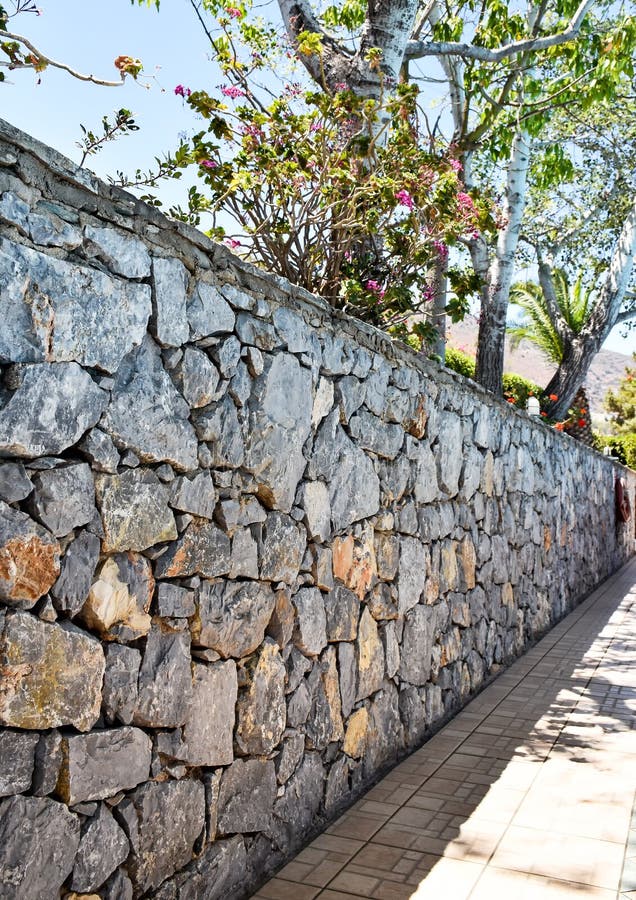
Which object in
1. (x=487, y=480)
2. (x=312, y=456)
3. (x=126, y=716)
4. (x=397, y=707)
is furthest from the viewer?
(x=487, y=480)

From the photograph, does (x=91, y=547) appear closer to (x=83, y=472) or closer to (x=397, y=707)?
(x=83, y=472)

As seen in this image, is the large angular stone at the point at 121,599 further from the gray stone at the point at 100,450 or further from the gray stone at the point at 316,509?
the gray stone at the point at 316,509

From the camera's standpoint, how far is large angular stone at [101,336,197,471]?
244cm

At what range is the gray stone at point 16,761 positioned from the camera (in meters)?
2.02

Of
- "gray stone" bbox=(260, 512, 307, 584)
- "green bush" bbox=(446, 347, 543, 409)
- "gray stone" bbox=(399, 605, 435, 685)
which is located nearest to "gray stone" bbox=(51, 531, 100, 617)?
"gray stone" bbox=(260, 512, 307, 584)

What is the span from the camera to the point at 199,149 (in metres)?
4.93

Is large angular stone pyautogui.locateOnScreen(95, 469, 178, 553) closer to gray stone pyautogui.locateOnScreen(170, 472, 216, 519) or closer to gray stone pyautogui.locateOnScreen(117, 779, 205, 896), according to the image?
gray stone pyautogui.locateOnScreen(170, 472, 216, 519)

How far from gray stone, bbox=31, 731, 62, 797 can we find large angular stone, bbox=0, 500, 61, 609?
353 millimetres

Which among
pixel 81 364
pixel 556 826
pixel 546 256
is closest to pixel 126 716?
pixel 81 364

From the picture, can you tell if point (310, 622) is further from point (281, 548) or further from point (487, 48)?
point (487, 48)

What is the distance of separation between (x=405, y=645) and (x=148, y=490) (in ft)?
8.20

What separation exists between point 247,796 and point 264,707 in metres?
0.31

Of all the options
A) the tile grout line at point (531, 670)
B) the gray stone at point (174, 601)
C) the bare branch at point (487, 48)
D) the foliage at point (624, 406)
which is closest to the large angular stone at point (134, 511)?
the gray stone at point (174, 601)

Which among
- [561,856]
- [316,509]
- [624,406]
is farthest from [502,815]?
[624,406]
